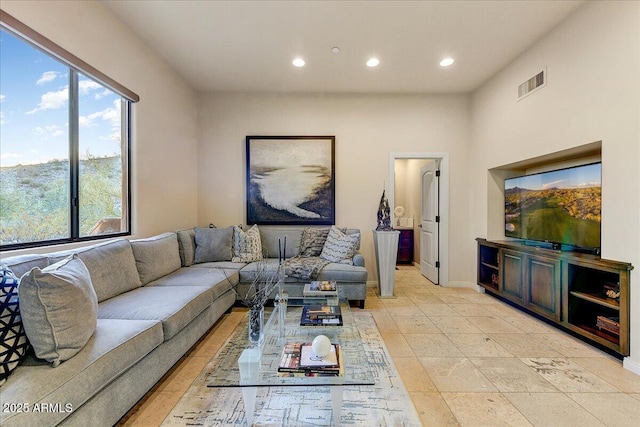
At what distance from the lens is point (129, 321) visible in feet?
5.83

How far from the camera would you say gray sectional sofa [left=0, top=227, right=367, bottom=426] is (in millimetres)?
1185

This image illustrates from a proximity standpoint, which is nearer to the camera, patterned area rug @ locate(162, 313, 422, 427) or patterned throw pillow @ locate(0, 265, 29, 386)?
patterned throw pillow @ locate(0, 265, 29, 386)

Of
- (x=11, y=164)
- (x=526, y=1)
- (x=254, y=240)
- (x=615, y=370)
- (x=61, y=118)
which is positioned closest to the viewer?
(x=11, y=164)

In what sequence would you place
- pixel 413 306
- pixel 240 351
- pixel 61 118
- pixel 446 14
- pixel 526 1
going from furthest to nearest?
pixel 413 306
pixel 446 14
pixel 526 1
pixel 61 118
pixel 240 351

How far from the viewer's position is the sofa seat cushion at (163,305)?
6.23 feet

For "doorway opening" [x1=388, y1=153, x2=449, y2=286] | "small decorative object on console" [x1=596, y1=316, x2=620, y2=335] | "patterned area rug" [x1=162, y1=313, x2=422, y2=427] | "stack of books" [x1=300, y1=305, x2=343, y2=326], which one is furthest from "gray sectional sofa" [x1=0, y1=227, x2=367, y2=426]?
"small decorative object on console" [x1=596, y1=316, x2=620, y2=335]

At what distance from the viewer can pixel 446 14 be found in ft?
8.74

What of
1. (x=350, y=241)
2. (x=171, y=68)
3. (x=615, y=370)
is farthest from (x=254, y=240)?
(x=615, y=370)

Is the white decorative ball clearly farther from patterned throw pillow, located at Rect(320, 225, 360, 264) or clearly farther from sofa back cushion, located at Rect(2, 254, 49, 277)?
patterned throw pillow, located at Rect(320, 225, 360, 264)

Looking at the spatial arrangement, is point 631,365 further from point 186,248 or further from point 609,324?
point 186,248

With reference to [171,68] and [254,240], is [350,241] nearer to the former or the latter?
[254,240]

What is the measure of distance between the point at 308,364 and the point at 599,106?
10.1ft

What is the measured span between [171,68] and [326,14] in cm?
222

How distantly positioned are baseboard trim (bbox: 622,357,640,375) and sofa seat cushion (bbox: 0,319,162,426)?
3.34 metres
